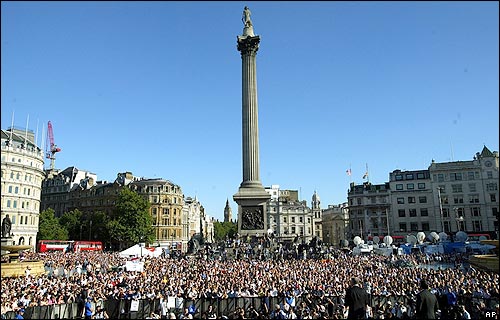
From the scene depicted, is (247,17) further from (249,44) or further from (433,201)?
(433,201)

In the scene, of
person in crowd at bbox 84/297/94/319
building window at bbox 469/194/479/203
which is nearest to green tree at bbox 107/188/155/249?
building window at bbox 469/194/479/203

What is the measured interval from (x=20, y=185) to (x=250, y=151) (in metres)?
47.4

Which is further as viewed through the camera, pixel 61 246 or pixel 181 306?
pixel 61 246

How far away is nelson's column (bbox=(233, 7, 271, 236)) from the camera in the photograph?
155 feet

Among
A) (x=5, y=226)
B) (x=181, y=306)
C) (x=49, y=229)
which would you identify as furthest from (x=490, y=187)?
(x=49, y=229)

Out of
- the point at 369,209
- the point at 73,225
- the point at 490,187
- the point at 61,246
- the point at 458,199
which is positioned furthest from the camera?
the point at 73,225

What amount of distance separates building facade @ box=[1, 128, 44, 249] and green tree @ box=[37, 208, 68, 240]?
21.7ft

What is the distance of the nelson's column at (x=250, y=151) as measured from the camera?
47094 mm

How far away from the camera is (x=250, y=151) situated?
5106 cm

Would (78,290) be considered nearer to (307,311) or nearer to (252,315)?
(252,315)

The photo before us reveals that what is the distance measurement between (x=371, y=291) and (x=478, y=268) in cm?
1491

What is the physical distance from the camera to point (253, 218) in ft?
155

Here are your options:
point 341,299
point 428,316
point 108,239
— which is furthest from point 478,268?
point 108,239

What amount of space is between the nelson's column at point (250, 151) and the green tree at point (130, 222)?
1706 inches
